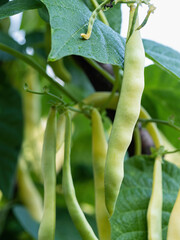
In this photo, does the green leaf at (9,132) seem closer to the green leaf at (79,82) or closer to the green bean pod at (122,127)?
the green leaf at (79,82)

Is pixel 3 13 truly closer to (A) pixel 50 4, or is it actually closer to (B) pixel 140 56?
(A) pixel 50 4

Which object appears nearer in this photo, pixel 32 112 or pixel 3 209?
pixel 3 209

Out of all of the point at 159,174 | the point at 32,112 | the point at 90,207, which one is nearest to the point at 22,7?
the point at 159,174

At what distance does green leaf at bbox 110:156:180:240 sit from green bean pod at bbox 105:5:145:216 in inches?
5.0

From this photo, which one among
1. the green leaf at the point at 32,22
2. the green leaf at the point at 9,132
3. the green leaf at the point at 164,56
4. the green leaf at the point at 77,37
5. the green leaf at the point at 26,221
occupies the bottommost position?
the green leaf at the point at 26,221

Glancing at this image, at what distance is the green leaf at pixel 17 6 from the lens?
1.68 ft

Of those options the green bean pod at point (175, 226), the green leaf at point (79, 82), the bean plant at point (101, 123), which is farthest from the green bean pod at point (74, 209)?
the green leaf at point (79, 82)

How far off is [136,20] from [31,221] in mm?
685

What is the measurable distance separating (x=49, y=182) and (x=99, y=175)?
0.08 metres

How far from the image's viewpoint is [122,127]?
45cm

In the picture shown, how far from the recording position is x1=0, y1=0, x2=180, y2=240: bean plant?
446mm

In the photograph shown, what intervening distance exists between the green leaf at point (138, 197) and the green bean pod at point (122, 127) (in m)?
0.13

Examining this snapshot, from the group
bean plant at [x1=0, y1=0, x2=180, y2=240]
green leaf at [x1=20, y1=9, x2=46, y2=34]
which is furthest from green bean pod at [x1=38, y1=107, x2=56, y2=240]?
green leaf at [x1=20, y1=9, x2=46, y2=34]

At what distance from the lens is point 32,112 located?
1286mm
